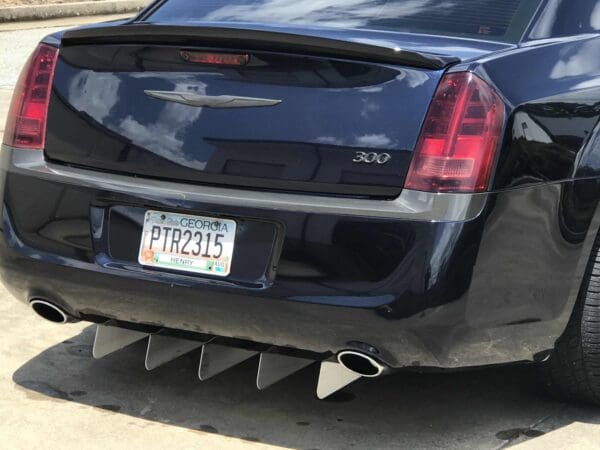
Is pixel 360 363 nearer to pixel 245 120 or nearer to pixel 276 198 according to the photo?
pixel 276 198

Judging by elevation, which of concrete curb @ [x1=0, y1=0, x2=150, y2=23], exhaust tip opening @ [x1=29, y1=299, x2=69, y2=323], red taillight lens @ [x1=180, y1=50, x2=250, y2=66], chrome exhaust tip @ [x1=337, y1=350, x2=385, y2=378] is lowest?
concrete curb @ [x1=0, y1=0, x2=150, y2=23]

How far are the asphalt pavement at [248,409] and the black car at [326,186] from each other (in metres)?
0.18

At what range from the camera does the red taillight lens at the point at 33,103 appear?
157 inches

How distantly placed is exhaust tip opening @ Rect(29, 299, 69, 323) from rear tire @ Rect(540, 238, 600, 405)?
1.57 metres

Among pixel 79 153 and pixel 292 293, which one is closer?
pixel 292 293

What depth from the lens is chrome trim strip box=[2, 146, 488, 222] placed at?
3.43 meters

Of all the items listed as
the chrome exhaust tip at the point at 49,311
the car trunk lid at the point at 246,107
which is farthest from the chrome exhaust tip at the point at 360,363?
the chrome exhaust tip at the point at 49,311

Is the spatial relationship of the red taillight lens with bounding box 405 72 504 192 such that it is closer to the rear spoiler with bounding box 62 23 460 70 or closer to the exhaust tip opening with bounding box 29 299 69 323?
the rear spoiler with bounding box 62 23 460 70

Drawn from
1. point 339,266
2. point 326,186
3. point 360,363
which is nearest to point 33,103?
point 326,186

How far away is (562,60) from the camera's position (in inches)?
151

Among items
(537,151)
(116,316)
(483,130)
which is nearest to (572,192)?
(537,151)

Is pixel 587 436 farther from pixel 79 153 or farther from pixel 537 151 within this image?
pixel 79 153

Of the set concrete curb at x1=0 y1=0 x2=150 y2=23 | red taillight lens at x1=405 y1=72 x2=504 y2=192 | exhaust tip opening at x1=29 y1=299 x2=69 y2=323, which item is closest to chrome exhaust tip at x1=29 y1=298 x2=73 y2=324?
exhaust tip opening at x1=29 y1=299 x2=69 y2=323

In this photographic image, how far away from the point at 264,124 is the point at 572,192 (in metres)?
0.95
